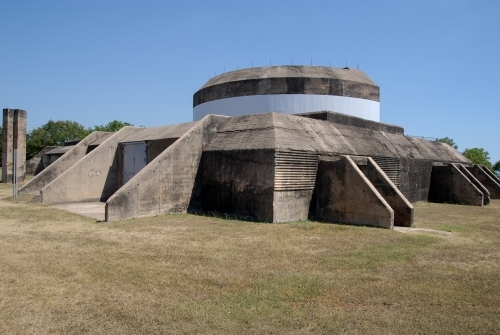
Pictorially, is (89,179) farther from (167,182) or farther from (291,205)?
(291,205)

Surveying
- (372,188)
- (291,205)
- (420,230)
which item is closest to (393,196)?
(372,188)

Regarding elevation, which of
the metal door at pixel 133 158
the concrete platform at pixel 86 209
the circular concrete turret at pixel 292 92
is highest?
the circular concrete turret at pixel 292 92

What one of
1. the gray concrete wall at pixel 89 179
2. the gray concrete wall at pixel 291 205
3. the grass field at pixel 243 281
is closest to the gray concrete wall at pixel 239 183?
the gray concrete wall at pixel 291 205

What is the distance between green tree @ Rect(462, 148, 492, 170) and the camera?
46625 mm

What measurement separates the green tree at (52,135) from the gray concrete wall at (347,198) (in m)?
43.0

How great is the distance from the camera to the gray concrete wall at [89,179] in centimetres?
1498

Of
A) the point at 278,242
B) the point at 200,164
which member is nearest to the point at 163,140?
the point at 200,164

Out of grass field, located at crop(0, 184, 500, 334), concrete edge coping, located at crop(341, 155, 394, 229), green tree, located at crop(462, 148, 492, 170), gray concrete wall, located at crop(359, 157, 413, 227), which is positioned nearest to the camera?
grass field, located at crop(0, 184, 500, 334)

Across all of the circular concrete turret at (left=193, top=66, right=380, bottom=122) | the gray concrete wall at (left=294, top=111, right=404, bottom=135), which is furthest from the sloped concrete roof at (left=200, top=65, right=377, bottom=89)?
the gray concrete wall at (left=294, top=111, right=404, bottom=135)

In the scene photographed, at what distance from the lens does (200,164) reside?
13.3 meters

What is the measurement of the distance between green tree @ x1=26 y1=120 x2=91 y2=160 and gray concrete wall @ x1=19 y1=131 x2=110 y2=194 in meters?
31.4

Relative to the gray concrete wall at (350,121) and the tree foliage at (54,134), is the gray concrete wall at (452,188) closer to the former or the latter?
the gray concrete wall at (350,121)

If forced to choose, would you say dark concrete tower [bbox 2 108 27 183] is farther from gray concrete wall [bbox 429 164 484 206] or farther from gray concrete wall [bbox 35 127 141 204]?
gray concrete wall [bbox 429 164 484 206]

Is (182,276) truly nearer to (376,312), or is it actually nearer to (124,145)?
(376,312)
